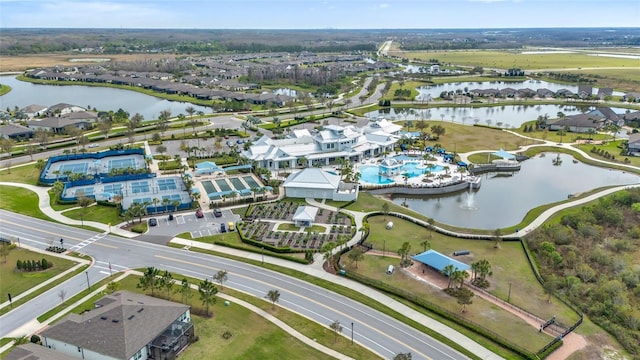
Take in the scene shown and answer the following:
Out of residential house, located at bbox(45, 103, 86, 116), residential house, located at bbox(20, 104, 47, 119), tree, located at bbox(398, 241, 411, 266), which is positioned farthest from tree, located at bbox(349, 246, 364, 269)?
residential house, located at bbox(20, 104, 47, 119)

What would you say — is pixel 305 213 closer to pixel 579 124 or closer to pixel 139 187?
pixel 139 187

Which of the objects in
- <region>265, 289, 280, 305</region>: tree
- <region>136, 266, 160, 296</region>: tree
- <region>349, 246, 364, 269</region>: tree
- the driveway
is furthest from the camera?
the driveway

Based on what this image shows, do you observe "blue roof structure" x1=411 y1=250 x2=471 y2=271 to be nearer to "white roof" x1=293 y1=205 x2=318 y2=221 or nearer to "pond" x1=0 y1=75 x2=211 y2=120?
"white roof" x1=293 y1=205 x2=318 y2=221

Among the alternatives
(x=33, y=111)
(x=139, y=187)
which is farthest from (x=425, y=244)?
(x=33, y=111)

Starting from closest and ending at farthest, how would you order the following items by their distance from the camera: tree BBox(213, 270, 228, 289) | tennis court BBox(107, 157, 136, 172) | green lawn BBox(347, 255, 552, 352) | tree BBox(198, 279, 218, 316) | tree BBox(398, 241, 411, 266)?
green lawn BBox(347, 255, 552, 352), tree BBox(198, 279, 218, 316), tree BBox(213, 270, 228, 289), tree BBox(398, 241, 411, 266), tennis court BBox(107, 157, 136, 172)

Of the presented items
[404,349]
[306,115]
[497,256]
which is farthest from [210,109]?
[404,349]

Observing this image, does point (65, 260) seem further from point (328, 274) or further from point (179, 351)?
point (328, 274)

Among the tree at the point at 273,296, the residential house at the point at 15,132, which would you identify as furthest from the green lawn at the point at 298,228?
the residential house at the point at 15,132
